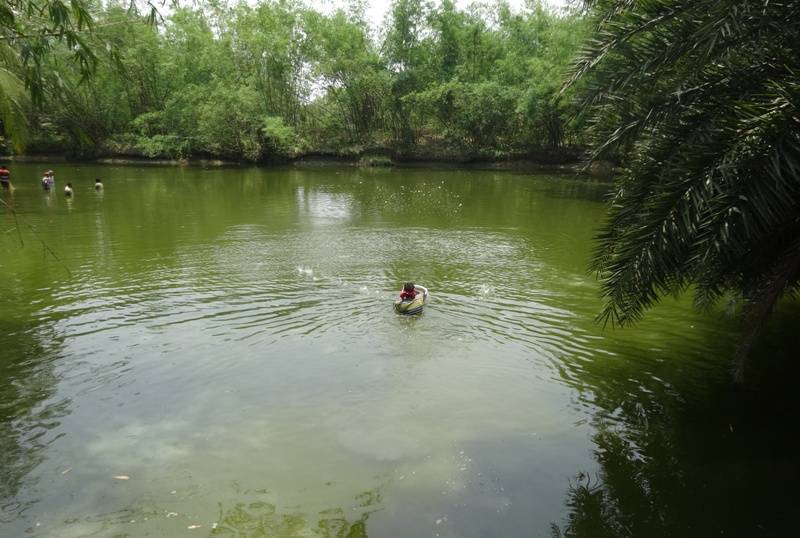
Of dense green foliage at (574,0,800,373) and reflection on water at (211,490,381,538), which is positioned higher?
dense green foliage at (574,0,800,373)

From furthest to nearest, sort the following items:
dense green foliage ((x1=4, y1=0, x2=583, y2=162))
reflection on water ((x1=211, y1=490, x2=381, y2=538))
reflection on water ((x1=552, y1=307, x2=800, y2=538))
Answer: dense green foliage ((x1=4, y1=0, x2=583, y2=162)) < reflection on water ((x1=552, y1=307, x2=800, y2=538)) < reflection on water ((x1=211, y1=490, x2=381, y2=538))

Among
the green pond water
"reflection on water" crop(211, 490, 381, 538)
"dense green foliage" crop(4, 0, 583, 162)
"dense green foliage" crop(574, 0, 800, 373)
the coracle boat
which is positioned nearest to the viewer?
"dense green foliage" crop(574, 0, 800, 373)

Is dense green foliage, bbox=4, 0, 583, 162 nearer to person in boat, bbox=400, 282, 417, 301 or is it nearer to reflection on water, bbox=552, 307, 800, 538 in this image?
person in boat, bbox=400, 282, 417, 301

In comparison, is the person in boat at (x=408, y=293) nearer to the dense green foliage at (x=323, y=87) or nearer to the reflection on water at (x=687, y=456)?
the reflection on water at (x=687, y=456)

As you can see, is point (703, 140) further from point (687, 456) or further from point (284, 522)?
point (284, 522)

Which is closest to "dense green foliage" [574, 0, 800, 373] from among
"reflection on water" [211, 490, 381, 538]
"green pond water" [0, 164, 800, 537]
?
"green pond water" [0, 164, 800, 537]

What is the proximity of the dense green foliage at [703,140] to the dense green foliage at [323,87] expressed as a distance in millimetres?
46210

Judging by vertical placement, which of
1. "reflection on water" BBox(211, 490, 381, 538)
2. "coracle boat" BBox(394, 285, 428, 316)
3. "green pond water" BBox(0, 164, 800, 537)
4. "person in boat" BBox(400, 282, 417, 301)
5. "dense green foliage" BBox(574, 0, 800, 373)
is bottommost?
"reflection on water" BBox(211, 490, 381, 538)

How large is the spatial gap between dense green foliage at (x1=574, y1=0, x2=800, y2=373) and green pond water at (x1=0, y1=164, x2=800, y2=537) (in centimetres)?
189

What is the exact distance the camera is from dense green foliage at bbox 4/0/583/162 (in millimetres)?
53594

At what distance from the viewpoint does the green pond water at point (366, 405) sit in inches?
250

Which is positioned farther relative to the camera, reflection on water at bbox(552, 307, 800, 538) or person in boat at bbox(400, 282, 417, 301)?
person in boat at bbox(400, 282, 417, 301)

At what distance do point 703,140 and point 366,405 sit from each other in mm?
5900

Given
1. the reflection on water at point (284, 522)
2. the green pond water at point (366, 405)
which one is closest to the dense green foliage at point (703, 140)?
the green pond water at point (366, 405)
